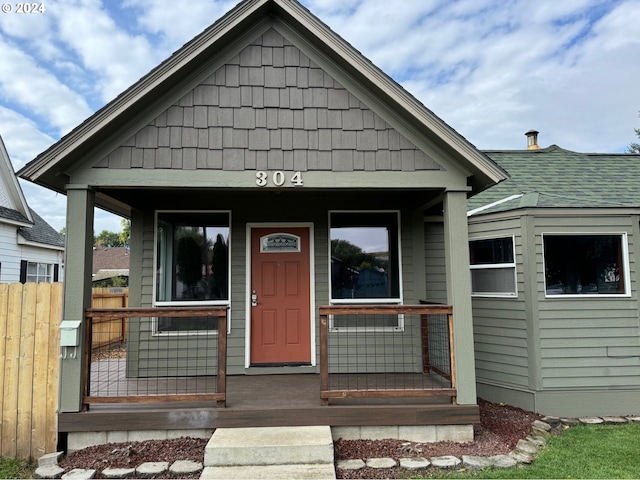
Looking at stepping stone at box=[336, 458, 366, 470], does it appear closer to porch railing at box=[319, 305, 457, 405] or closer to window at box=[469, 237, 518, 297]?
porch railing at box=[319, 305, 457, 405]

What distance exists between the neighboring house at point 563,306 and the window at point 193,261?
3.98 meters

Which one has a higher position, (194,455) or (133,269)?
(133,269)

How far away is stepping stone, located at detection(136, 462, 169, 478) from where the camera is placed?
130 inches

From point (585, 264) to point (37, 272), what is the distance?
15.0 meters

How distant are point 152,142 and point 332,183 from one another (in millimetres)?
1923

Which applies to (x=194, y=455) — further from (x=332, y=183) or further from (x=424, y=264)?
(x=424, y=264)

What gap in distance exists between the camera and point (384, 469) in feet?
11.1

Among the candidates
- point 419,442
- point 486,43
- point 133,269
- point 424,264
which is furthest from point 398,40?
point 419,442

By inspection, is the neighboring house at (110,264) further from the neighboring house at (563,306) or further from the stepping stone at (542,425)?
the stepping stone at (542,425)

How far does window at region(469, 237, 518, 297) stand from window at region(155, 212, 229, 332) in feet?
12.7

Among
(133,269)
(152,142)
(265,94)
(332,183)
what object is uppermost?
(265,94)

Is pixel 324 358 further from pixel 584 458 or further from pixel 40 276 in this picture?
pixel 40 276

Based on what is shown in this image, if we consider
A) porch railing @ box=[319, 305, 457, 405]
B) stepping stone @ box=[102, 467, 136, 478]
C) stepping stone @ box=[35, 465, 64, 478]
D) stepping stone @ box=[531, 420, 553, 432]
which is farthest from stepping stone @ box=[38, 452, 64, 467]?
stepping stone @ box=[531, 420, 553, 432]

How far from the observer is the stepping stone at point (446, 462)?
3.48 m
